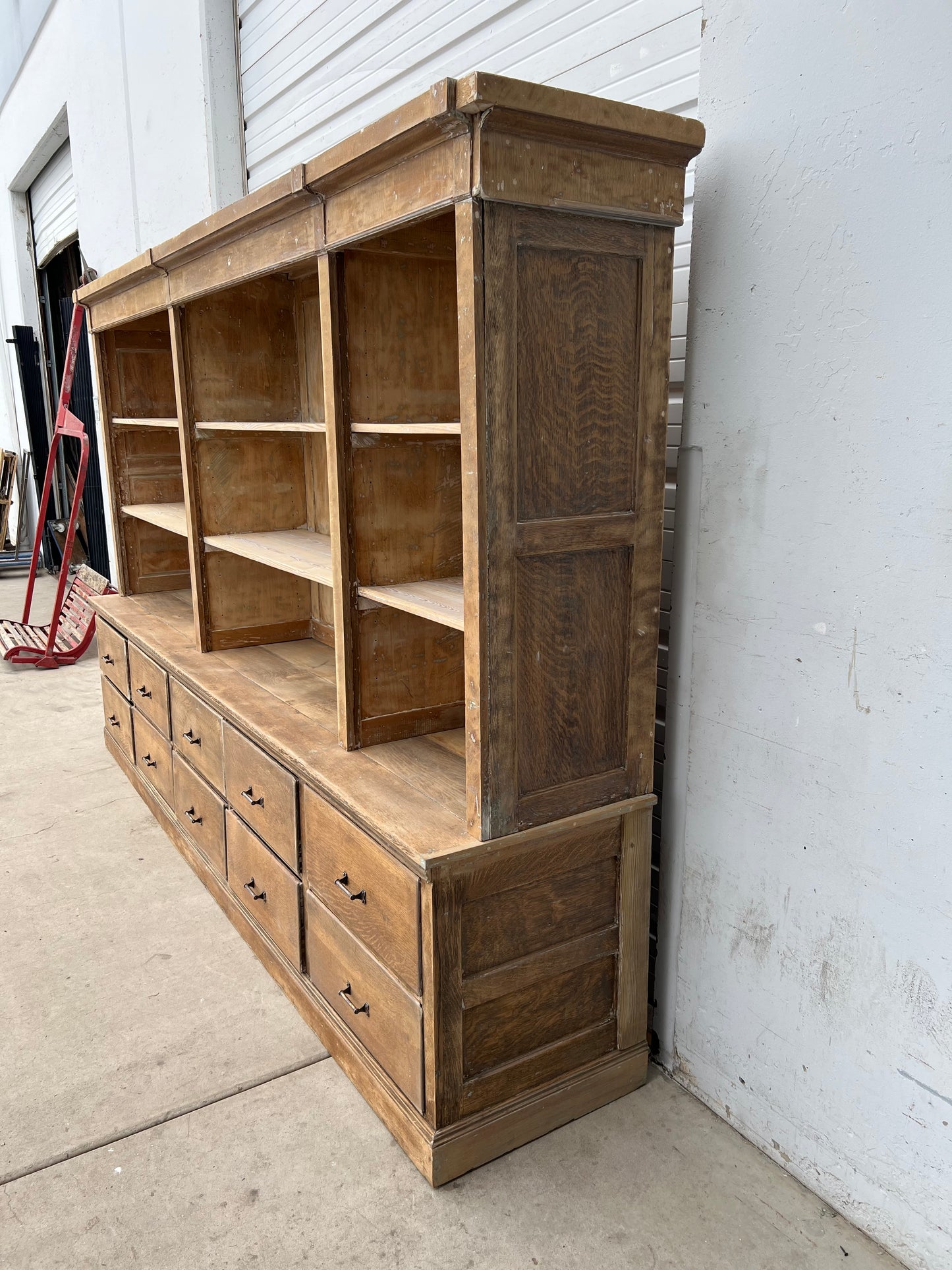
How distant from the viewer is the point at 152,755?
12.4ft

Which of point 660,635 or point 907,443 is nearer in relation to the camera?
point 907,443

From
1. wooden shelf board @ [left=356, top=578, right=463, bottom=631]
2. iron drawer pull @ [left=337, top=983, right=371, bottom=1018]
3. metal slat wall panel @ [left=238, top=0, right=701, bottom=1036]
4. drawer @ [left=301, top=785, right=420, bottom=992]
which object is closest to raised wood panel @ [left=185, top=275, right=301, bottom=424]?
metal slat wall panel @ [left=238, top=0, right=701, bottom=1036]

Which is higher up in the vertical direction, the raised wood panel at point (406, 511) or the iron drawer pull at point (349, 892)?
the raised wood panel at point (406, 511)

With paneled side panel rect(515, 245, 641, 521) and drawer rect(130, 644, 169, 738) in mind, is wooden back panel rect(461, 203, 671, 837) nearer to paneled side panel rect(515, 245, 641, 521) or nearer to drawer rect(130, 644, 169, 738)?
paneled side panel rect(515, 245, 641, 521)

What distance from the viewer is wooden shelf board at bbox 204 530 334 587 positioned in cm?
264

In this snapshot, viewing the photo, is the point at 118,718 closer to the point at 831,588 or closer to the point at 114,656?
the point at 114,656

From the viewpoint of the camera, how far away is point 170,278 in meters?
3.20


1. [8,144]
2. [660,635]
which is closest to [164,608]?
[660,635]

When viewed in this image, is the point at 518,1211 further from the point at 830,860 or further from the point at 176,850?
the point at 176,850

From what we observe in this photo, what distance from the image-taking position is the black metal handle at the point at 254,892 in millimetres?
2783

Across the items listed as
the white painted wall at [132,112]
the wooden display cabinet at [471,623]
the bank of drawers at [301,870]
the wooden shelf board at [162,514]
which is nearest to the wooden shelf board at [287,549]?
the wooden display cabinet at [471,623]

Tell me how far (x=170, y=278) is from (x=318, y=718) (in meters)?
1.66

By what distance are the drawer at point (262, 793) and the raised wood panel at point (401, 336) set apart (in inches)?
39.8

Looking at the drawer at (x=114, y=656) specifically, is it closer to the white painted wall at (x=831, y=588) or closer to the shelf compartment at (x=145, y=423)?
the shelf compartment at (x=145, y=423)
